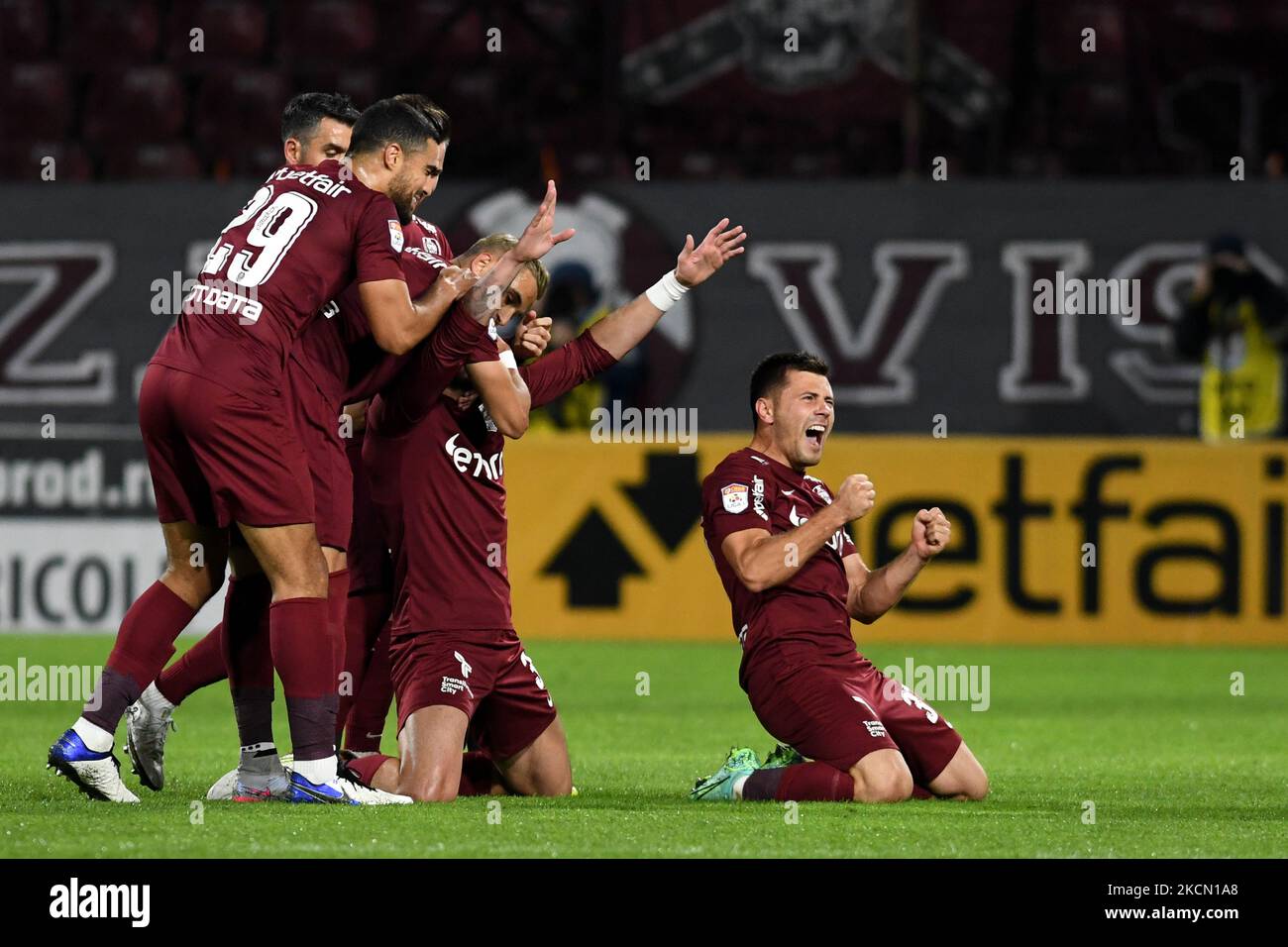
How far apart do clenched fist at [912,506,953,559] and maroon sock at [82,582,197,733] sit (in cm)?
213

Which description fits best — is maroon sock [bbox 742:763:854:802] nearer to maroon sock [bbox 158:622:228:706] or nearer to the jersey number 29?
maroon sock [bbox 158:622:228:706]

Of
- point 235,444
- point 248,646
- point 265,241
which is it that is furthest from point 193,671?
point 265,241

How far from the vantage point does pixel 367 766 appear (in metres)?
6.14

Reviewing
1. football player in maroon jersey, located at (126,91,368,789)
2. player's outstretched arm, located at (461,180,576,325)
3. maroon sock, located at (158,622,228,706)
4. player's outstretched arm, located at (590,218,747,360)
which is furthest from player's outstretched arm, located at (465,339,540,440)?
maroon sock, located at (158,622,228,706)

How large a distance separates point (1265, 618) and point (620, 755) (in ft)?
17.2

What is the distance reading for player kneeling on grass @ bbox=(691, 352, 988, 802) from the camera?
6102 mm

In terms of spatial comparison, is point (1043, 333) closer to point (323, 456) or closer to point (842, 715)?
point (842, 715)

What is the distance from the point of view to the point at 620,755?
7.64 m

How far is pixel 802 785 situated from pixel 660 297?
5.18ft

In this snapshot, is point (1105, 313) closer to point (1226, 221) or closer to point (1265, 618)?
point (1226, 221)

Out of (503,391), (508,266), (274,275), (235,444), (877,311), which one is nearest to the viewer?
(235,444)

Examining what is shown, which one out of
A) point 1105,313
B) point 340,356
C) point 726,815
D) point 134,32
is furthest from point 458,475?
point 134,32

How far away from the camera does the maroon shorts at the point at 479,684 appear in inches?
240

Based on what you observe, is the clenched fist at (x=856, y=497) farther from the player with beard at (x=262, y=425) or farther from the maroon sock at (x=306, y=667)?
the maroon sock at (x=306, y=667)
